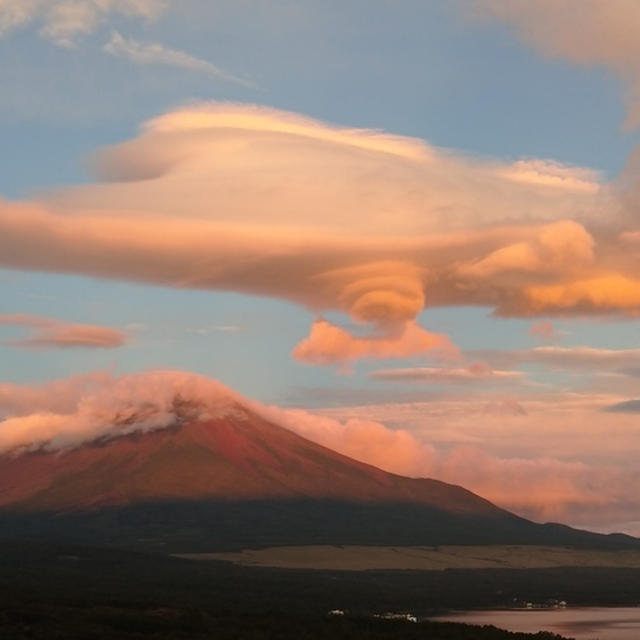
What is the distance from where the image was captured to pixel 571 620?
165125 millimetres

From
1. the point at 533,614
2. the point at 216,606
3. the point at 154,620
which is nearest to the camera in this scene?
the point at 154,620

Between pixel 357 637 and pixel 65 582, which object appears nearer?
pixel 357 637

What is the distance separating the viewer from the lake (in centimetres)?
13862

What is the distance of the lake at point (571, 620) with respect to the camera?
455 ft

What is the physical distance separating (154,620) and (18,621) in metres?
13.4

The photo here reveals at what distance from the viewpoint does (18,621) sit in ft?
339

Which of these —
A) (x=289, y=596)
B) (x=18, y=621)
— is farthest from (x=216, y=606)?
(x=18, y=621)

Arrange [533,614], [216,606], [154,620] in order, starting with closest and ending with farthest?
1. [154,620]
2. [216,606]
3. [533,614]

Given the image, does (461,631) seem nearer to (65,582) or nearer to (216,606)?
(216,606)

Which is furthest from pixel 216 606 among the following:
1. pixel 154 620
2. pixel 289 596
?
pixel 154 620

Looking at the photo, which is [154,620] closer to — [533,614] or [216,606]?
[216,606]

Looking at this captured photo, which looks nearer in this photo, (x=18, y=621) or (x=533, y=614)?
(x=18, y=621)

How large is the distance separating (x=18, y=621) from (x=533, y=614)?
95.0 meters

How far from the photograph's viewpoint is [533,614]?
586 feet
